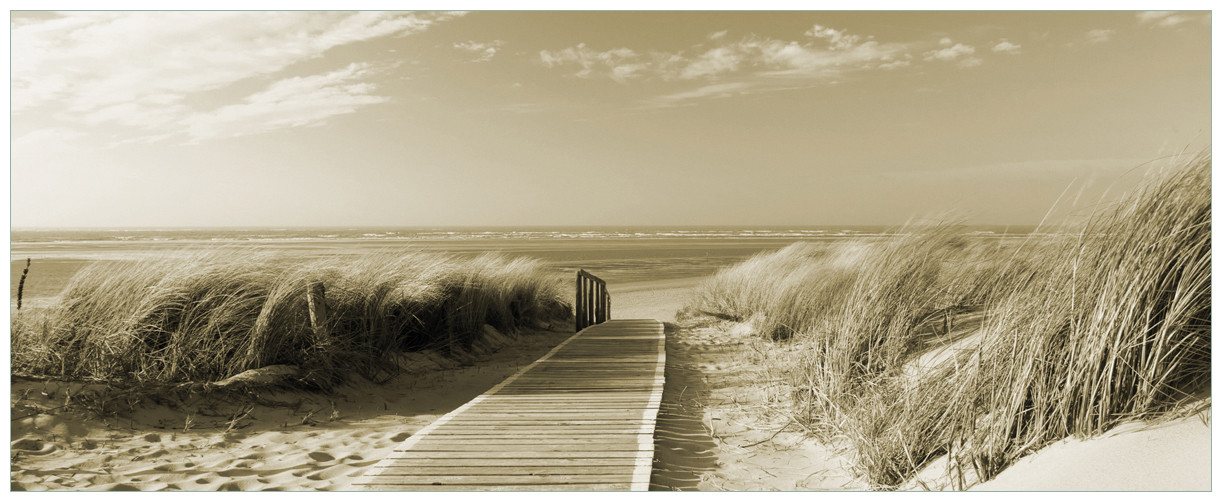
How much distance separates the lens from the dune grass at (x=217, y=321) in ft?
15.8

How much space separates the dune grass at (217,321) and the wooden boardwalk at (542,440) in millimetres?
1486

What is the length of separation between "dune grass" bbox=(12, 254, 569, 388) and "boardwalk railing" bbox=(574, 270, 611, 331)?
4.12 meters

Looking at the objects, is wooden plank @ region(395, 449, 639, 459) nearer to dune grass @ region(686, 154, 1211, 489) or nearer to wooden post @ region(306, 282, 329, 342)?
dune grass @ region(686, 154, 1211, 489)

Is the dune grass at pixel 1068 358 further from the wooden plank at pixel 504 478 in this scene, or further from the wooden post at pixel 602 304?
the wooden post at pixel 602 304

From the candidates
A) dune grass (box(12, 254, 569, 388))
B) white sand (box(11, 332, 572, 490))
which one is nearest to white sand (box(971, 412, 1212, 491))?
white sand (box(11, 332, 572, 490))

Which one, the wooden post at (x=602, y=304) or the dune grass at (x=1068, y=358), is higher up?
the dune grass at (x=1068, y=358)

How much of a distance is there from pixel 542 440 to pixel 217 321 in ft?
9.17

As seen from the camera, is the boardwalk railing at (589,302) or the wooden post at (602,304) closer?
the boardwalk railing at (589,302)

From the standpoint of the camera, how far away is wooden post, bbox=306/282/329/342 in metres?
5.71

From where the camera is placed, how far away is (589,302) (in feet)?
39.9

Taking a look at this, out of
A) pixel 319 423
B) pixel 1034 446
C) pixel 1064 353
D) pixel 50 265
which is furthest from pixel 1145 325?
pixel 50 265

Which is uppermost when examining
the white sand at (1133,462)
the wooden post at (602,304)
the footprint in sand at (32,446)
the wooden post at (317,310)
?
the wooden post at (317,310)

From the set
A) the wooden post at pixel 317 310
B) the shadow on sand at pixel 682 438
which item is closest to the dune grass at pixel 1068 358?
the shadow on sand at pixel 682 438
